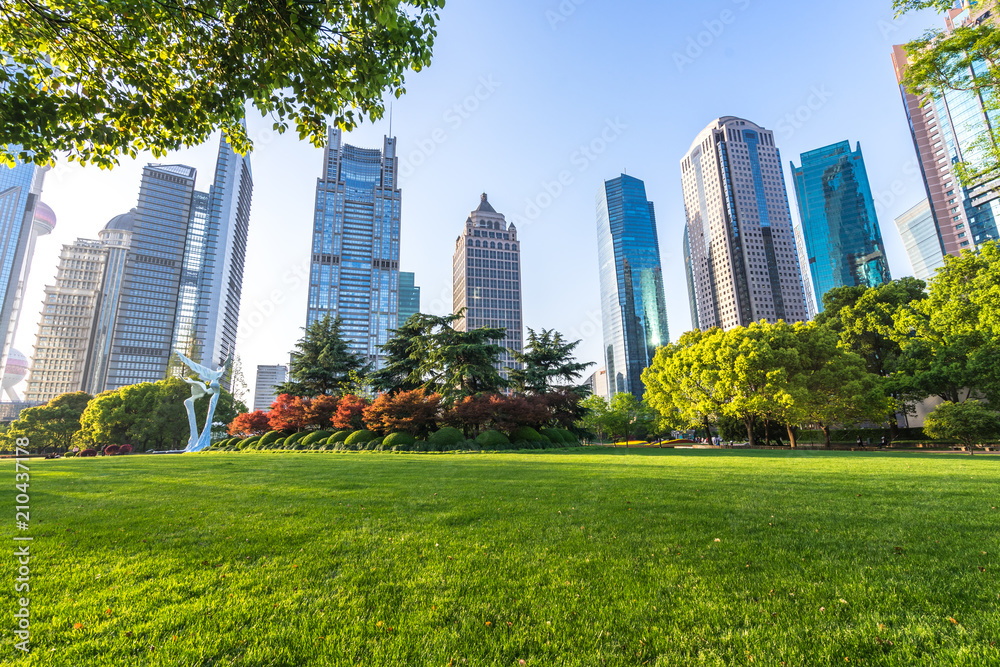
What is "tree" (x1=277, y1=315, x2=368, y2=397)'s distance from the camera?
35.9 meters

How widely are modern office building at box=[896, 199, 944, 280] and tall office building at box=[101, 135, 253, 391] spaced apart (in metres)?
247

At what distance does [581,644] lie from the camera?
8.45 ft

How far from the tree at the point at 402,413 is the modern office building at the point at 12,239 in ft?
551

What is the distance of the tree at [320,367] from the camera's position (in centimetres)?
3591

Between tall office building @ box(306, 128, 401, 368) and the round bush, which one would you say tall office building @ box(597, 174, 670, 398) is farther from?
the round bush

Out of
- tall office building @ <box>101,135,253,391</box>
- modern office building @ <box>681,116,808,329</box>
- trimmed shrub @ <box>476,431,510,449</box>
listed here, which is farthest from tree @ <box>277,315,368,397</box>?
modern office building @ <box>681,116,808,329</box>

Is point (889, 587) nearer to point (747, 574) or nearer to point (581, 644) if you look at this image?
point (747, 574)

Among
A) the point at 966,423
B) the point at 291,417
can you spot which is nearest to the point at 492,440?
the point at 291,417

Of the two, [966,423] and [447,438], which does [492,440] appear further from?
[966,423]

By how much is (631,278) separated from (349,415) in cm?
16435

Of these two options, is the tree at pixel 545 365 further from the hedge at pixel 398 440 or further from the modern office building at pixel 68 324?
the modern office building at pixel 68 324

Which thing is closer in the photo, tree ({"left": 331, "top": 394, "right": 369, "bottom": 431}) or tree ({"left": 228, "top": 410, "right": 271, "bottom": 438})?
tree ({"left": 331, "top": 394, "right": 369, "bottom": 431})

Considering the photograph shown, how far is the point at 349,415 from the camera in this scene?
27.8 meters

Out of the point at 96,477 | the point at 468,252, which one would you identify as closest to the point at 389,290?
the point at 468,252
